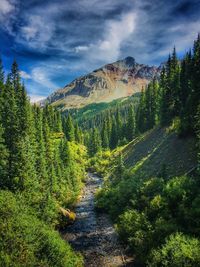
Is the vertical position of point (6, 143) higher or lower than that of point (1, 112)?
lower

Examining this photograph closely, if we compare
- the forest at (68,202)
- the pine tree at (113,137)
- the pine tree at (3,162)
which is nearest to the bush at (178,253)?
the forest at (68,202)

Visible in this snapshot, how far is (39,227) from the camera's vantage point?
101 feet

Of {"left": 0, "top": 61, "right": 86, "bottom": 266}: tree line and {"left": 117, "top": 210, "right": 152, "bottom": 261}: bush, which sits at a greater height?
{"left": 0, "top": 61, "right": 86, "bottom": 266}: tree line

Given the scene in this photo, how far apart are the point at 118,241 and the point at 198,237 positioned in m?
12.6

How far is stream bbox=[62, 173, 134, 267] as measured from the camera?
98.4 ft

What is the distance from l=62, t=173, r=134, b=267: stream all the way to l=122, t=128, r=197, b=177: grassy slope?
12.3 metres

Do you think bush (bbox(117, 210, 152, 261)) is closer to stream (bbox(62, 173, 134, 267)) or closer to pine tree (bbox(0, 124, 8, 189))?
stream (bbox(62, 173, 134, 267))

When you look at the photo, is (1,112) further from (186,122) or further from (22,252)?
(186,122)

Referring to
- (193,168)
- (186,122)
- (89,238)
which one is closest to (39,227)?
(89,238)

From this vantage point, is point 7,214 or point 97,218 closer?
point 7,214

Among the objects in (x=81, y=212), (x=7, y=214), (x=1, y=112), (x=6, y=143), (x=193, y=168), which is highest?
(x=1, y=112)

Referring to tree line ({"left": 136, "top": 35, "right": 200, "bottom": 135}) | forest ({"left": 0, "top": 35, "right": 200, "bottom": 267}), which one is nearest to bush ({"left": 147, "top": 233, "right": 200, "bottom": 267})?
forest ({"left": 0, "top": 35, "right": 200, "bottom": 267})

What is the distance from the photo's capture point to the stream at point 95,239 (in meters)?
30.0

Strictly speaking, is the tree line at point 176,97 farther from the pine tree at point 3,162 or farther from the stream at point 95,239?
the pine tree at point 3,162
